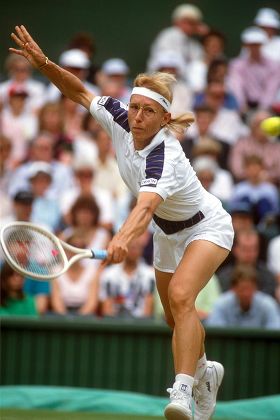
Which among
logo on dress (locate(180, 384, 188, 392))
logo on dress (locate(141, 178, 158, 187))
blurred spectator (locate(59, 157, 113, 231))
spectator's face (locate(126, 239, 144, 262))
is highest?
blurred spectator (locate(59, 157, 113, 231))

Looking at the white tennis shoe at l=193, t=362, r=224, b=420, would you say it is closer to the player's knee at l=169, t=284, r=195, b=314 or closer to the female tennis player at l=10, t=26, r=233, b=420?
the female tennis player at l=10, t=26, r=233, b=420

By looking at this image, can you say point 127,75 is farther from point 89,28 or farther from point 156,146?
point 156,146

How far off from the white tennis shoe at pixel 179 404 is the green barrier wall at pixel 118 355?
3.23 m

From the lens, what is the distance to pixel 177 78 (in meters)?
12.7

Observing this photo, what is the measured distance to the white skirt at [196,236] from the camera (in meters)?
6.31

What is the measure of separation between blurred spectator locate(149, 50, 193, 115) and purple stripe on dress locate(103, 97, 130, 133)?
5957mm

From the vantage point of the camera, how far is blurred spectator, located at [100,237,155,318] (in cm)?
970

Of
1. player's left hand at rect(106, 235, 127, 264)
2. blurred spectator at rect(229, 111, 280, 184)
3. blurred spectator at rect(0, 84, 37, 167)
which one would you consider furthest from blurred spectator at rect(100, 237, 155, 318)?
player's left hand at rect(106, 235, 127, 264)

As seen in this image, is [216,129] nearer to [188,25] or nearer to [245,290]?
[188,25]

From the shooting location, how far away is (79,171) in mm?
11188

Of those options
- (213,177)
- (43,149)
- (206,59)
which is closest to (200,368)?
(213,177)

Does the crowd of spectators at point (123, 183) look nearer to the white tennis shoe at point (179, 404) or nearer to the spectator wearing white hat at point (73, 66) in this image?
the spectator wearing white hat at point (73, 66)

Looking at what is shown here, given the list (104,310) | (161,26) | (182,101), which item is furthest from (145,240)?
Answer: (161,26)

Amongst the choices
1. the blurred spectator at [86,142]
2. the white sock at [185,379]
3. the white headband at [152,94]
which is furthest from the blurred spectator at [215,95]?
the white sock at [185,379]
